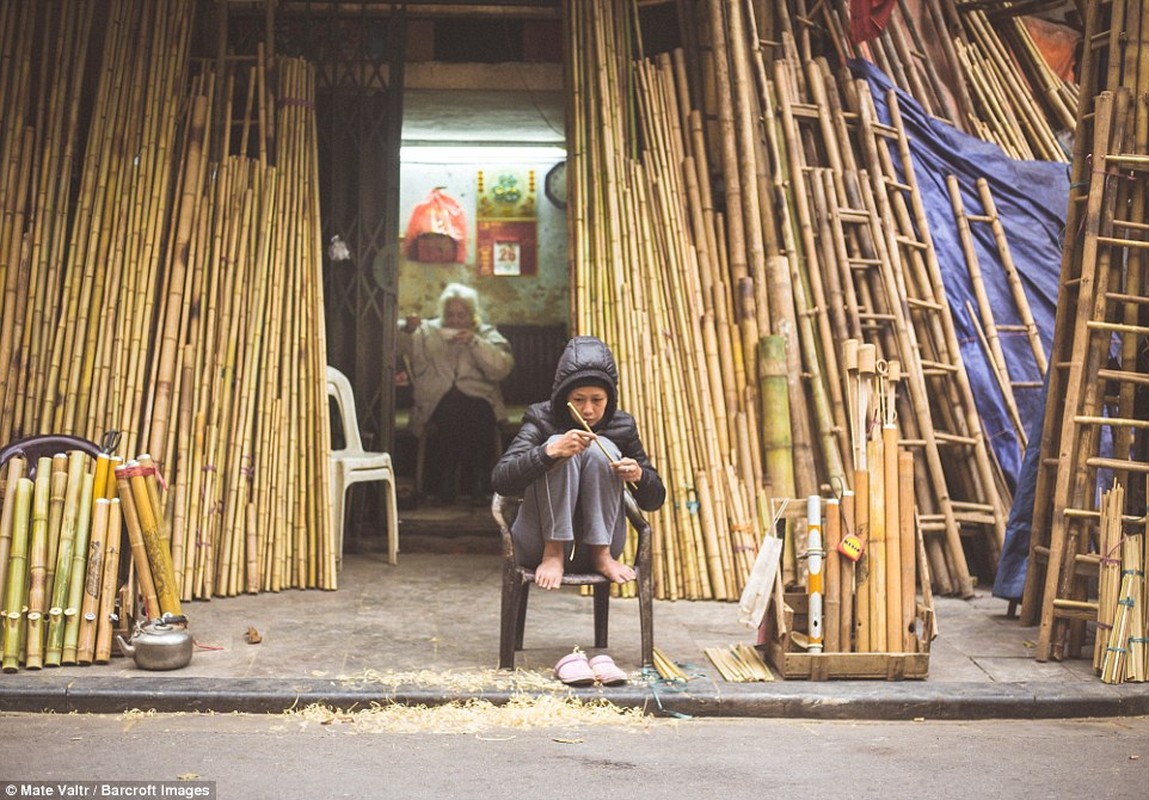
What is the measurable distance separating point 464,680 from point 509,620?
0.30 m

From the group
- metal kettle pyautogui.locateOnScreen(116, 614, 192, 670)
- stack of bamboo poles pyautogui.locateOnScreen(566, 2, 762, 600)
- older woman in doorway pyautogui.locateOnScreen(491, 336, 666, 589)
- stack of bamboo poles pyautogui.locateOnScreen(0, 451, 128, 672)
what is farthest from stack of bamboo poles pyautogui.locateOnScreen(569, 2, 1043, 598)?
stack of bamboo poles pyautogui.locateOnScreen(0, 451, 128, 672)

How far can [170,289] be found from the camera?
6344 millimetres

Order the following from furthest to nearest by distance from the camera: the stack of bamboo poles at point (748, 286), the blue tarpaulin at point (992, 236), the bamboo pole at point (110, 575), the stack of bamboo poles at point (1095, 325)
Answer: the blue tarpaulin at point (992, 236)
the stack of bamboo poles at point (748, 286)
the stack of bamboo poles at point (1095, 325)
the bamboo pole at point (110, 575)

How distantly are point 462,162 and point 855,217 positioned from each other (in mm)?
5160

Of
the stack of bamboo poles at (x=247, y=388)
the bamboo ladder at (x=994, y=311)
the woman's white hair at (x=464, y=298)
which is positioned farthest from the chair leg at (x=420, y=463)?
the bamboo ladder at (x=994, y=311)

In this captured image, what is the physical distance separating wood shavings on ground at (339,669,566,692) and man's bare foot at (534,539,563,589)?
14.1 inches

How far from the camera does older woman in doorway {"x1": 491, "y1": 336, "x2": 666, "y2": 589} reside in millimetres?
4746

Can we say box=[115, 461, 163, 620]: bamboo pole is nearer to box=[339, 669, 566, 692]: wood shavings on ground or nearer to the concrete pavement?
the concrete pavement

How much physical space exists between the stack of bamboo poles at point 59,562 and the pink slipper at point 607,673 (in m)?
1.94

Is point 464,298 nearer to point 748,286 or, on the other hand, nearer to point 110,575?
point 748,286

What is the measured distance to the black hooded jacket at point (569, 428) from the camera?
4715 mm

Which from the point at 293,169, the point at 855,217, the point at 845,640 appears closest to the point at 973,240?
the point at 855,217

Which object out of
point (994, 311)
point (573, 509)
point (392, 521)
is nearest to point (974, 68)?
point (994, 311)

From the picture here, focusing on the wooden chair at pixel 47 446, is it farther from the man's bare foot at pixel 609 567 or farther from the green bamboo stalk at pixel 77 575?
the man's bare foot at pixel 609 567
